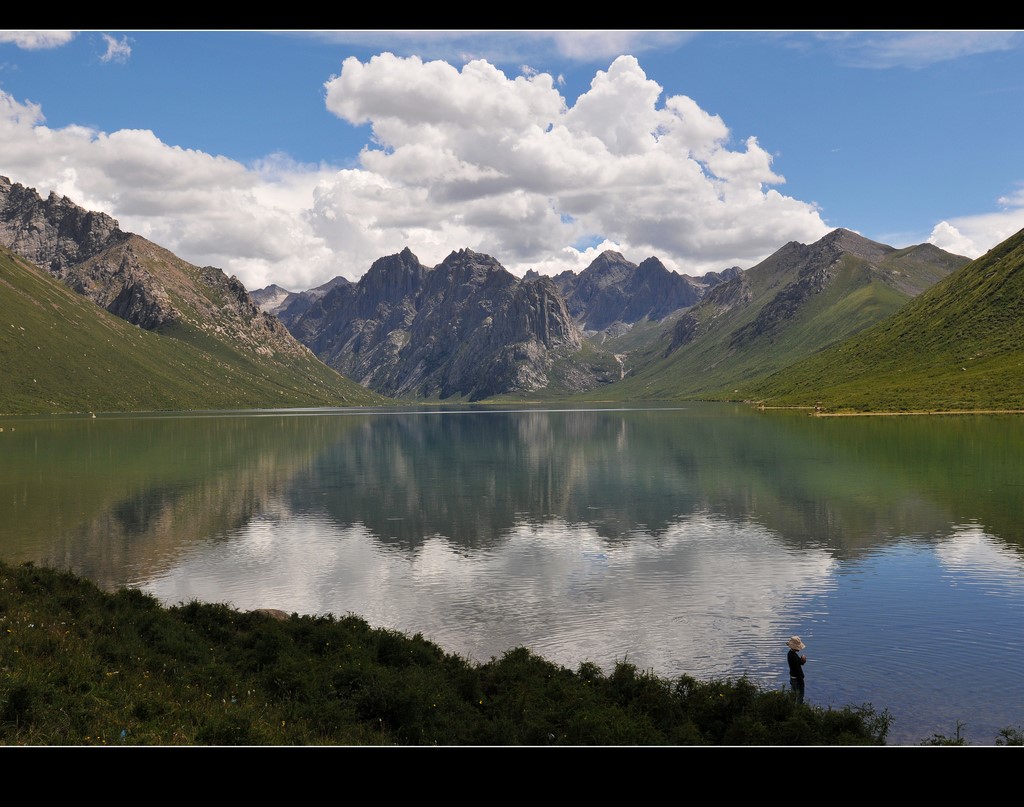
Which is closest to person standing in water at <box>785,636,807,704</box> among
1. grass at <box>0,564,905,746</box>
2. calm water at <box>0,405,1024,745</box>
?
calm water at <box>0,405,1024,745</box>

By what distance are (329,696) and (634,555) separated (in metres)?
34.1

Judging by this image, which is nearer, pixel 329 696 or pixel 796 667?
pixel 329 696

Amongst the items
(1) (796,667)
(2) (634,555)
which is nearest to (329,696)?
(1) (796,667)

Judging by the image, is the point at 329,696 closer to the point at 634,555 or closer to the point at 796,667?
the point at 796,667

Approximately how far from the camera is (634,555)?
5681 centimetres

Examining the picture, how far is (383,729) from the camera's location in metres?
24.9

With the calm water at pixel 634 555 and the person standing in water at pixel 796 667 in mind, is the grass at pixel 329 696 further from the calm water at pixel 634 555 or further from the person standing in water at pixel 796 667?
the calm water at pixel 634 555

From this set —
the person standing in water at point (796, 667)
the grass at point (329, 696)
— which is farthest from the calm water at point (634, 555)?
the grass at point (329, 696)

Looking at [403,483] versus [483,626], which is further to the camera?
[403,483]

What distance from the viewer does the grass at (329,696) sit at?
2147cm

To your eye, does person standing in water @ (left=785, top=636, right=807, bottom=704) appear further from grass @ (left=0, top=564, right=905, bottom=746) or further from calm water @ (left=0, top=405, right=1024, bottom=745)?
grass @ (left=0, top=564, right=905, bottom=746)
